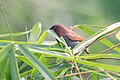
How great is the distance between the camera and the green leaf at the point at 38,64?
49 cm

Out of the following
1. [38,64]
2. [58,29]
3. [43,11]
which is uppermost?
[43,11]

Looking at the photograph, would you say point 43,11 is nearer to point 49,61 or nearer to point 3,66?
point 49,61

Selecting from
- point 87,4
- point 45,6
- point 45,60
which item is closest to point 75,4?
point 87,4

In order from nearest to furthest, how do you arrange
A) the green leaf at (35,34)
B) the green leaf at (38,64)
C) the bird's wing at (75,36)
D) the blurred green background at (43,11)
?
the green leaf at (38,64) < the green leaf at (35,34) < the bird's wing at (75,36) < the blurred green background at (43,11)

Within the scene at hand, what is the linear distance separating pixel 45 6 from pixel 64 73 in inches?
21.4

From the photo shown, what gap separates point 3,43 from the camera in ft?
1.79

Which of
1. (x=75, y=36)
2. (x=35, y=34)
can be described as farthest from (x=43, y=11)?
(x=35, y=34)

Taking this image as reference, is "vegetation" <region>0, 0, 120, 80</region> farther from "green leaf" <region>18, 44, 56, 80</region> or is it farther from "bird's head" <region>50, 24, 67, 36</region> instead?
"bird's head" <region>50, 24, 67, 36</region>

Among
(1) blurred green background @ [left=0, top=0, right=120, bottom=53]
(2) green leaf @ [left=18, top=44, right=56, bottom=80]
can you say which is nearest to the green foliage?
(2) green leaf @ [left=18, top=44, right=56, bottom=80]

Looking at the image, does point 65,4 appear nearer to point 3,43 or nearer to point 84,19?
point 84,19

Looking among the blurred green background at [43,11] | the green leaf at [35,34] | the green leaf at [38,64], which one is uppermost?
the blurred green background at [43,11]

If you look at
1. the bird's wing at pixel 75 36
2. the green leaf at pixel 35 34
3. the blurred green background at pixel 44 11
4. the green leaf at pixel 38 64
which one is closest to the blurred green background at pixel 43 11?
the blurred green background at pixel 44 11

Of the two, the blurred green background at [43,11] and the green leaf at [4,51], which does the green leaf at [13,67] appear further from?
the blurred green background at [43,11]

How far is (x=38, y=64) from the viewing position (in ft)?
1.66
